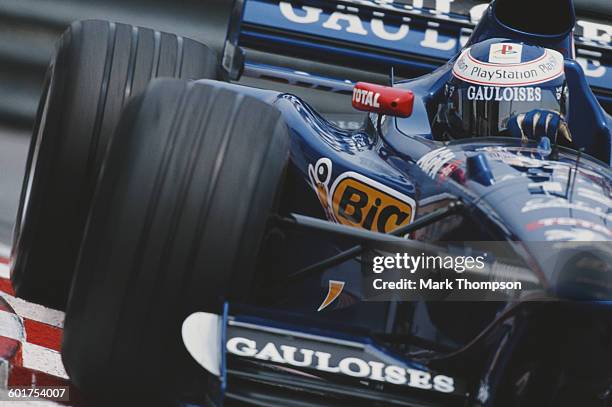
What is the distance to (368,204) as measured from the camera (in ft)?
10.2

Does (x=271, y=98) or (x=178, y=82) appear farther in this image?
(x=271, y=98)

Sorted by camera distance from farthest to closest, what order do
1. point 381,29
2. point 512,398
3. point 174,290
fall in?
1. point 381,29
2. point 174,290
3. point 512,398

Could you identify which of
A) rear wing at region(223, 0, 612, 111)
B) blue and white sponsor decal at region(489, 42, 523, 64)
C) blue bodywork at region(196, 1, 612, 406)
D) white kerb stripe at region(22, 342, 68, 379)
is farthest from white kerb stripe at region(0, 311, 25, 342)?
rear wing at region(223, 0, 612, 111)

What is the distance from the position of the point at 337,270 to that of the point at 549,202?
2.74 ft

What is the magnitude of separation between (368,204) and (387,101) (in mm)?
286

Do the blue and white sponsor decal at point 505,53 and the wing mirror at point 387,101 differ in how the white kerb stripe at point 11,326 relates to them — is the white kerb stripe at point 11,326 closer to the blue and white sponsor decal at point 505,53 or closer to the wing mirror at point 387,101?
the wing mirror at point 387,101

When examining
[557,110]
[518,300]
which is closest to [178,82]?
[518,300]

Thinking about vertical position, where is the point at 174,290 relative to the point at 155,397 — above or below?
above

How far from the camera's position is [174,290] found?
96.6 inches

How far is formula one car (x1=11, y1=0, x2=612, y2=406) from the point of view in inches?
91.8

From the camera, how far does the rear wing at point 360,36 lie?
195 inches

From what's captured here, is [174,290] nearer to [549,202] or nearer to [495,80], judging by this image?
[549,202]

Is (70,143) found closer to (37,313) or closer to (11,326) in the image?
(11,326)

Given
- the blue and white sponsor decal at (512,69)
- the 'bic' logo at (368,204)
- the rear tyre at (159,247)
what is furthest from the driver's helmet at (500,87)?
the rear tyre at (159,247)
